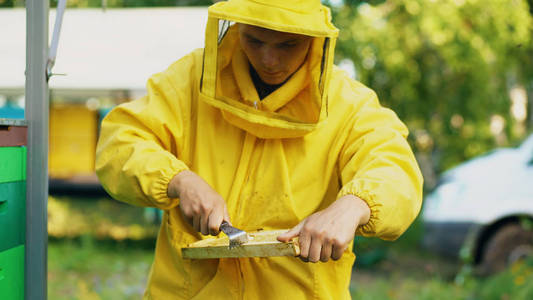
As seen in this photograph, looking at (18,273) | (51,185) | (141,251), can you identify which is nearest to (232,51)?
(18,273)

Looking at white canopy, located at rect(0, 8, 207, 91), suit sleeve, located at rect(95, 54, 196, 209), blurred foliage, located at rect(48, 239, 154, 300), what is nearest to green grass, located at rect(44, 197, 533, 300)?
blurred foliage, located at rect(48, 239, 154, 300)

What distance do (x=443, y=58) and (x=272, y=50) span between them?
23.7 ft

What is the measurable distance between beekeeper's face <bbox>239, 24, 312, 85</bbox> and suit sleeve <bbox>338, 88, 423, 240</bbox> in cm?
25

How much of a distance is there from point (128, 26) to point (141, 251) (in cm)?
289

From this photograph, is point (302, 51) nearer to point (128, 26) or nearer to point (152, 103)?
point (152, 103)

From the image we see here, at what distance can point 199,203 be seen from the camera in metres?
1.64

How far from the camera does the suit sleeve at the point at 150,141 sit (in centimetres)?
170

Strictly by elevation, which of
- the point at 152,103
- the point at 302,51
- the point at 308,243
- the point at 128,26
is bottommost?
the point at 128,26

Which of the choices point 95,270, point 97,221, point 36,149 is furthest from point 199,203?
point 97,221

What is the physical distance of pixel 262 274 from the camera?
1.84m

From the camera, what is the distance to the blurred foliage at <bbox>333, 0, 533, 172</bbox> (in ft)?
23.3

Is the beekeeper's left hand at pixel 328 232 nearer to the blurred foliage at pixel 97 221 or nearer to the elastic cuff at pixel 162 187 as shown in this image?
the elastic cuff at pixel 162 187

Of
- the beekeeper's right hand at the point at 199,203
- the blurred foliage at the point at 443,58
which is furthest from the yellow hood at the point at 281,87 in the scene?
the blurred foliage at the point at 443,58

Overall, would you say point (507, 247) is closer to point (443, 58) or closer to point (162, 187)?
point (443, 58)
